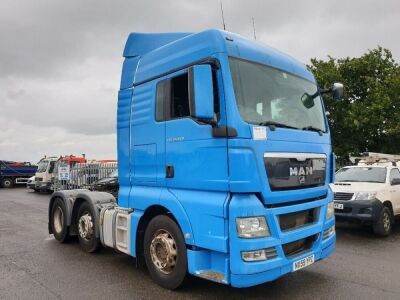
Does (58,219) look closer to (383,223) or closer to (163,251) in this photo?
(163,251)

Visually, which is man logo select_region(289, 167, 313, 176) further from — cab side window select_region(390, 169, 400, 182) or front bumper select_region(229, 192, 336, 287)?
cab side window select_region(390, 169, 400, 182)

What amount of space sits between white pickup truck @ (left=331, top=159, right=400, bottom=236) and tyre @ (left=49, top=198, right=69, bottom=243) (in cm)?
608

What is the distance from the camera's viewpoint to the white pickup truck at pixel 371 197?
31.2ft

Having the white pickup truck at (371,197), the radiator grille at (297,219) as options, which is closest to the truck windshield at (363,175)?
the white pickup truck at (371,197)

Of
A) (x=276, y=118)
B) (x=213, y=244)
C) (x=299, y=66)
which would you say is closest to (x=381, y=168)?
(x=299, y=66)

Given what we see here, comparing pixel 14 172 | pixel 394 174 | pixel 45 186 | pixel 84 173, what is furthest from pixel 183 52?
pixel 14 172

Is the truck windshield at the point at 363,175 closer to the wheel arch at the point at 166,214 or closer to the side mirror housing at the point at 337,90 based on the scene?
the side mirror housing at the point at 337,90

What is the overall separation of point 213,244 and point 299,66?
293cm

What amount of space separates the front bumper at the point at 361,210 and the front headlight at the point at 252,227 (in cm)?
570

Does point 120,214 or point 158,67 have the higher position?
point 158,67

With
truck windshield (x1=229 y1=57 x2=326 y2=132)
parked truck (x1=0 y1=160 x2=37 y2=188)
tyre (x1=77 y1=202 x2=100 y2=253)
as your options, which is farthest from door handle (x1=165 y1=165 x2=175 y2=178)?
parked truck (x1=0 y1=160 x2=37 y2=188)

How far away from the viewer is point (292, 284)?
5711mm

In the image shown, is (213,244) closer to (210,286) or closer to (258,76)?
(210,286)

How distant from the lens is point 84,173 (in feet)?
65.3
